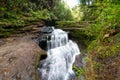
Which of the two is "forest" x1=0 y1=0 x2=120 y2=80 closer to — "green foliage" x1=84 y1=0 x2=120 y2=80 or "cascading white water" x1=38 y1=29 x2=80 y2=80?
"green foliage" x1=84 y1=0 x2=120 y2=80

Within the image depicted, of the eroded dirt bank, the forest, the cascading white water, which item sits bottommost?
the cascading white water

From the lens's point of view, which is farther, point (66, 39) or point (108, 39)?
point (66, 39)

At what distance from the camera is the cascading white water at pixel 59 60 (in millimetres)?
8336

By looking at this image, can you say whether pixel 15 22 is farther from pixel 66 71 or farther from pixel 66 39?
pixel 66 71

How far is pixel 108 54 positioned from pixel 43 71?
642cm

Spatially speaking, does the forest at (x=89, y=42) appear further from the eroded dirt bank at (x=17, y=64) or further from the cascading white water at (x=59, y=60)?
the cascading white water at (x=59, y=60)

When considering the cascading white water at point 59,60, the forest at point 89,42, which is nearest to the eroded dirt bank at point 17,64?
the forest at point 89,42

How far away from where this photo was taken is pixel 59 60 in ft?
31.9

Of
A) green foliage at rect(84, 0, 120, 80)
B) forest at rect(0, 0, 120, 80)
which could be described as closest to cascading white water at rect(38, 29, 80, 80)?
forest at rect(0, 0, 120, 80)

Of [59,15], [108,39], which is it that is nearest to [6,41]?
[108,39]

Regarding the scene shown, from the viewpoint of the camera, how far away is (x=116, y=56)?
2.23 meters

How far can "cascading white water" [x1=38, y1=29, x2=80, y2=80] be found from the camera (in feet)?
27.3

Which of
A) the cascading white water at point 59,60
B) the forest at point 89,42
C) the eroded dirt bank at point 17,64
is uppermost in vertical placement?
the forest at point 89,42

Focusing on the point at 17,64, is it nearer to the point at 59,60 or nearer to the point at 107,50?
the point at 59,60
